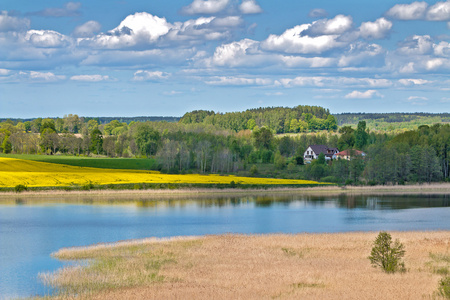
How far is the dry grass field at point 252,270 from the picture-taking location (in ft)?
59.9

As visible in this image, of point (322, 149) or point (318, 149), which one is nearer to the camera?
point (318, 149)

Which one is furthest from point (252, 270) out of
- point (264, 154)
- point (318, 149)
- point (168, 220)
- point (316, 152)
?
point (318, 149)

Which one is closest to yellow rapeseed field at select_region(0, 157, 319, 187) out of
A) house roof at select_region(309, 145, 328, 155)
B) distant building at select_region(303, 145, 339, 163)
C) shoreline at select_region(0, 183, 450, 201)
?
shoreline at select_region(0, 183, 450, 201)

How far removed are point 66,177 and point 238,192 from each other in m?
22.6

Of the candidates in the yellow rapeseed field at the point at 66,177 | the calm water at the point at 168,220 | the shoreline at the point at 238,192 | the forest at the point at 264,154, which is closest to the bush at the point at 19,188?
the shoreline at the point at 238,192

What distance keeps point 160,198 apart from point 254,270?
143 feet

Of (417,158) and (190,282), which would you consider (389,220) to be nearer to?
(190,282)

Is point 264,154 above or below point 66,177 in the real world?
above

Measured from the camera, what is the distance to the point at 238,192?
236 feet

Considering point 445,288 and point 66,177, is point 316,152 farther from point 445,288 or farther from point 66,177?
point 445,288

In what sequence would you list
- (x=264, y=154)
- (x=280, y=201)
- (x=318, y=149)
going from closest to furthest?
(x=280, y=201) → (x=264, y=154) → (x=318, y=149)

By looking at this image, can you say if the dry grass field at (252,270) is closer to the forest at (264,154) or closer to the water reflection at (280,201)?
the water reflection at (280,201)

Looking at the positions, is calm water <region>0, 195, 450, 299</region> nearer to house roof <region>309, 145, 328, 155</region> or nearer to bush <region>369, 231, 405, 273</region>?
bush <region>369, 231, 405, 273</region>

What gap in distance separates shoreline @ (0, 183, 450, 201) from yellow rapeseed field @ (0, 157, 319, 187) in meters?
2.83
